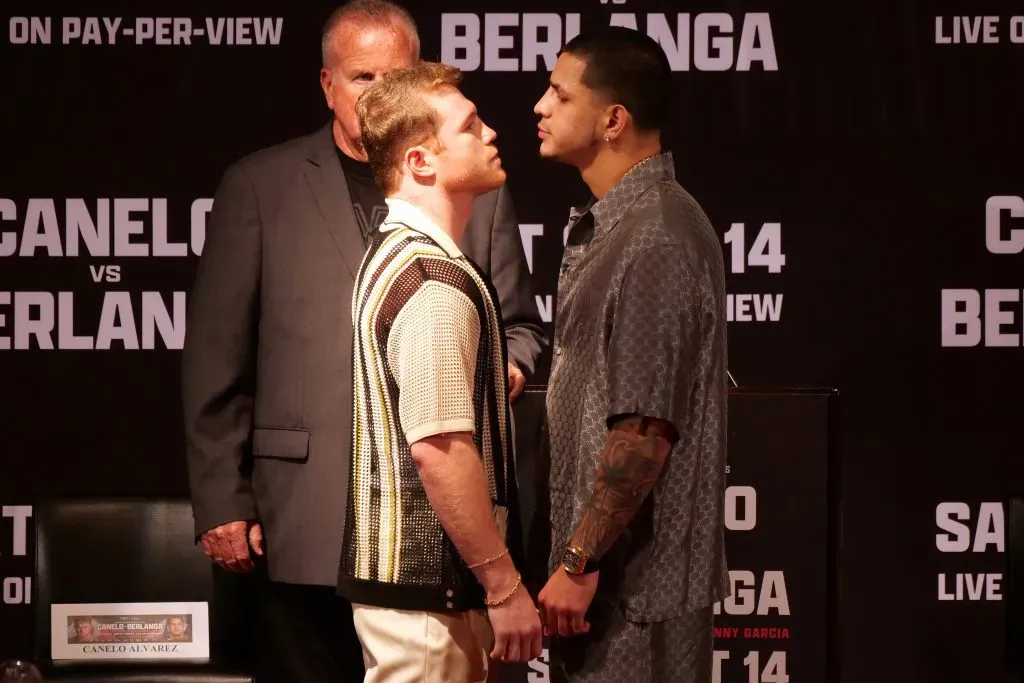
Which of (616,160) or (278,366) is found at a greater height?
(616,160)

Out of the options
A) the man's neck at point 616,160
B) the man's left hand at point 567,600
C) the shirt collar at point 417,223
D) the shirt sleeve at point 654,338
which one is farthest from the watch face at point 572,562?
the man's neck at point 616,160

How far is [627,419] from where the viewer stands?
2.01 m

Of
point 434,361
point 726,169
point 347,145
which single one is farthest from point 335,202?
point 726,169

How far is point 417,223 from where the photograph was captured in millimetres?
2061

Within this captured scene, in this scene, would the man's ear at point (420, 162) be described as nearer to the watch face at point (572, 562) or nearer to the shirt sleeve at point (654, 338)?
the shirt sleeve at point (654, 338)

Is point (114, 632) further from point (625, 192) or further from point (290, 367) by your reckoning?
point (625, 192)

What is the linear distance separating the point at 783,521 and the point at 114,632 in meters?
1.58

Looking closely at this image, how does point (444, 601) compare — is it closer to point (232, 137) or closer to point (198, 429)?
point (198, 429)

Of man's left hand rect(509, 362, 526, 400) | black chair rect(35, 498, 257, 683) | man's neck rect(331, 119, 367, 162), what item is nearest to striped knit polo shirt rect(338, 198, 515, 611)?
man's left hand rect(509, 362, 526, 400)

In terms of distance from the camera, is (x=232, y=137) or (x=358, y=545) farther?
(x=232, y=137)

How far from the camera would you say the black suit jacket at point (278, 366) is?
2.70m

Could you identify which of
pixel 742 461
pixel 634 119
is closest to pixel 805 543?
pixel 742 461

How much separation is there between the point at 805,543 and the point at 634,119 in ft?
4.23

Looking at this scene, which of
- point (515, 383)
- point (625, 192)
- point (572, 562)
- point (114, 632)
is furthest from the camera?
point (114, 632)
